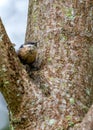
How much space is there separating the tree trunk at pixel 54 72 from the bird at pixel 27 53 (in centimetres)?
3

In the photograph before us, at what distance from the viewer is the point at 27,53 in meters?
1.72

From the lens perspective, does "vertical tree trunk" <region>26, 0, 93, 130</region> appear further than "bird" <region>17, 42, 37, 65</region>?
No

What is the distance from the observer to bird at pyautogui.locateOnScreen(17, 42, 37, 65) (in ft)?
5.61

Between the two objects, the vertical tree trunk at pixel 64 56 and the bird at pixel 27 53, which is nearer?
the vertical tree trunk at pixel 64 56

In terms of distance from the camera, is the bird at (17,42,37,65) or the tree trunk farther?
the bird at (17,42,37,65)

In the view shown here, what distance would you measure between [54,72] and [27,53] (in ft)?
0.43

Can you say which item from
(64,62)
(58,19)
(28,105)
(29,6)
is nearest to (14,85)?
(28,105)

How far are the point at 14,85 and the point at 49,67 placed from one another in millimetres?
168

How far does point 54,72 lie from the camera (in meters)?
1.67

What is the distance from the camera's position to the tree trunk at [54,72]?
1581 millimetres

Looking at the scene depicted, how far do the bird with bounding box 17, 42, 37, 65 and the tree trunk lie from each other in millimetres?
28

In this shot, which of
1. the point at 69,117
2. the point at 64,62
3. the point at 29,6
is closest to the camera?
the point at 69,117

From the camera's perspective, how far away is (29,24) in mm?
1903

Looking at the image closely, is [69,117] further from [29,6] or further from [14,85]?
[29,6]
